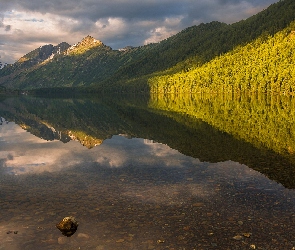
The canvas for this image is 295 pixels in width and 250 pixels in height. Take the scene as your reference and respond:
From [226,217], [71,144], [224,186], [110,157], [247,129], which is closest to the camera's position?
[226,217]

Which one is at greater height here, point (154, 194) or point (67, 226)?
point (67, 226)

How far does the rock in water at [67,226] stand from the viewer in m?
15.3

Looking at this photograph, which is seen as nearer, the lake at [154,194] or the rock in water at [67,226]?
the lake at [154,194]

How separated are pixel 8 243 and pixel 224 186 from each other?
14578mm

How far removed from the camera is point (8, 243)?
1414 centimetres

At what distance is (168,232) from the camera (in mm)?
15062

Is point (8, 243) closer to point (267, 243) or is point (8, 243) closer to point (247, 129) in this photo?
point (267, 243)

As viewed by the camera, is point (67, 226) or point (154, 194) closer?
point (67, 226)

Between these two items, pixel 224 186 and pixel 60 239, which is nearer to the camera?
pixel 60 239

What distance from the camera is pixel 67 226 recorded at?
50.4 feet

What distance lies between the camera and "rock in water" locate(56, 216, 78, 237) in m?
15.3

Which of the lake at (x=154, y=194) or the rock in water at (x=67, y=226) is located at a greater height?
the rock in water at (x=67, y=226)

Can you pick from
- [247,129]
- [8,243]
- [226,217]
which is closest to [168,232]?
[226,217]

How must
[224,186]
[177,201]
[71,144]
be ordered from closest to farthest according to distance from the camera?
[177,201], [224,186], [71,144]
